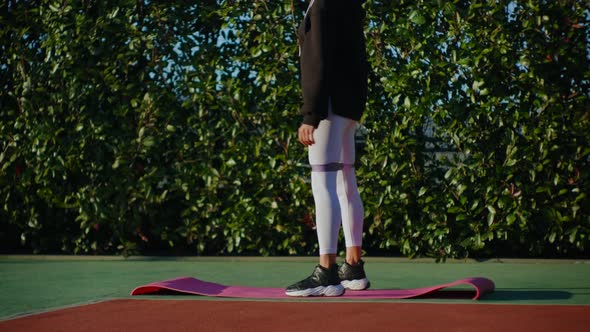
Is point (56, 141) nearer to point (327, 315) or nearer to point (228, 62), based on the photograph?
point (228, 62)

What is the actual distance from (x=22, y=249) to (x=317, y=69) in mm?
4540

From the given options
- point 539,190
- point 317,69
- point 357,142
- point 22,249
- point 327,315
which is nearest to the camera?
point 327,315

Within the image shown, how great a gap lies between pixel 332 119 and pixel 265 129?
7.32 feet

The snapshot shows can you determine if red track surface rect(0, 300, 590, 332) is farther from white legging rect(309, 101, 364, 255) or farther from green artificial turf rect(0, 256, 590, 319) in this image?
white legging rect(309, 101, 364, 255)

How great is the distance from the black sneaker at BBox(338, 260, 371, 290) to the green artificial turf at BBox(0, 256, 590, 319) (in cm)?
43

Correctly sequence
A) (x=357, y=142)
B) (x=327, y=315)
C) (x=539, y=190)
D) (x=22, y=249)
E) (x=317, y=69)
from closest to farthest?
(x=327, y=315)
(x=317, y=69)
(x=539, y=190)
(x=357, y=142)
(x=22, y=249)

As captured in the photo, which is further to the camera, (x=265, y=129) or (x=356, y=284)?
(x=265, y=129)

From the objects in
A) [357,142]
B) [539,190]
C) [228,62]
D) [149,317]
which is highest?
[228,62]

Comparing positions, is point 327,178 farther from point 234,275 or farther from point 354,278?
point 234,275

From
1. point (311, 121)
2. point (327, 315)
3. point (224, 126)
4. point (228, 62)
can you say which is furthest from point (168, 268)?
point (327, 315)

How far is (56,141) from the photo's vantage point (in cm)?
716

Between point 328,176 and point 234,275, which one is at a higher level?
point 328,176

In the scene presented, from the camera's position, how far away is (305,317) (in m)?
3.73

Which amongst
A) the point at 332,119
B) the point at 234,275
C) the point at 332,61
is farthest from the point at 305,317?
the point at 234,275
